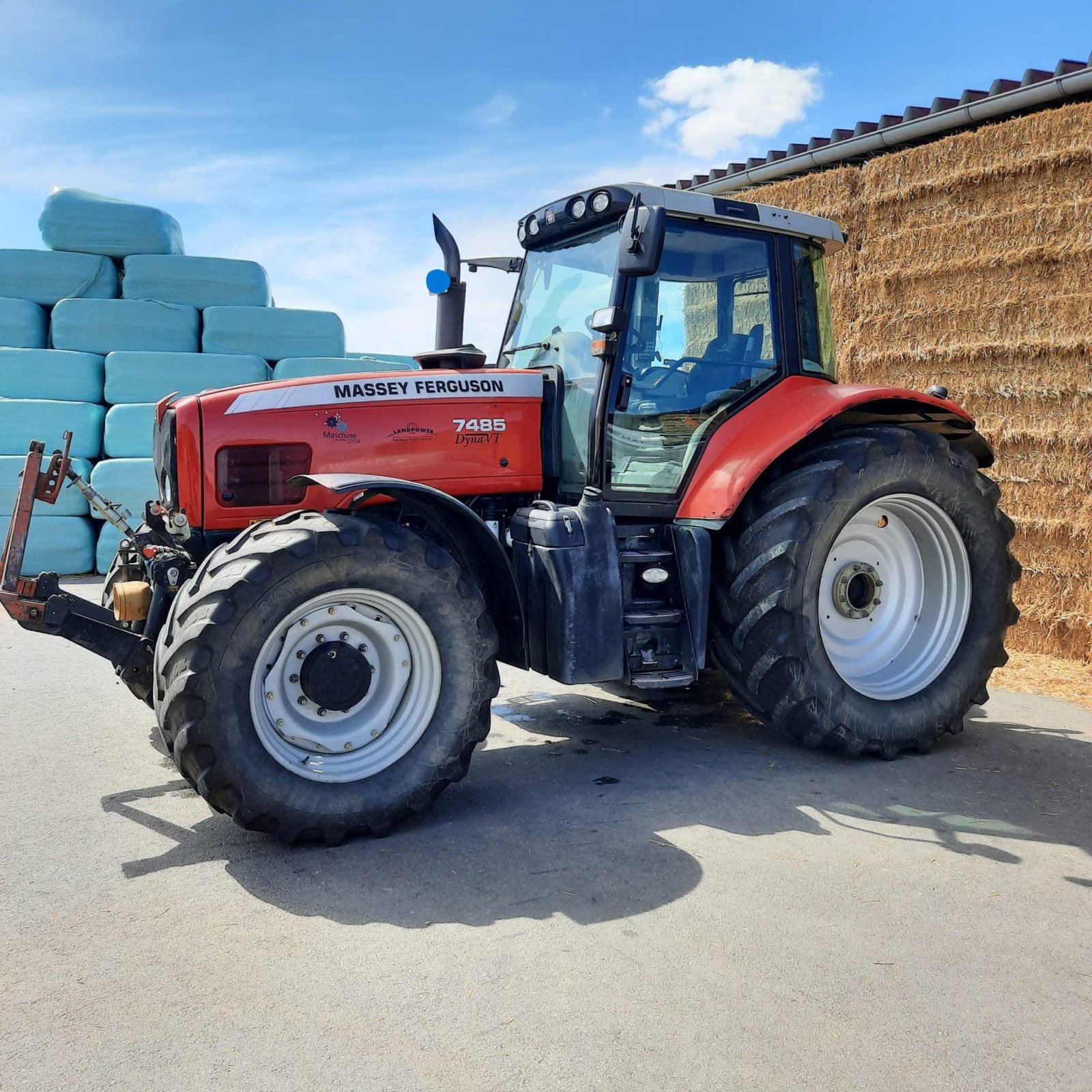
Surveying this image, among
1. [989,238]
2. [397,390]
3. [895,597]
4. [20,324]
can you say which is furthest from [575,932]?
[20,324]

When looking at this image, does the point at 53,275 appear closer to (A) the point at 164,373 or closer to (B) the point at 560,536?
(A) the point at 164,373

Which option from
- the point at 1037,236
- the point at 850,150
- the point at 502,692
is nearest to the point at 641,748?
the point at 502,692

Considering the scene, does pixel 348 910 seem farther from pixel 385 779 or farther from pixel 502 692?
pixel 502 692

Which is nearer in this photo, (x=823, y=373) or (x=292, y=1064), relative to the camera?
(x=292, y=1064)

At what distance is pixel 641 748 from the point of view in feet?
14.6

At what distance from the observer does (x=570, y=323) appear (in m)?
4.36

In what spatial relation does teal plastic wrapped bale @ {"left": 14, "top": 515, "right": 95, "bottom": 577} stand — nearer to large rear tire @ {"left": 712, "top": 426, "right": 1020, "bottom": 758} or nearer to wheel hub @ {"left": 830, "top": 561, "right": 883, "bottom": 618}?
large rear tire @ {"left": 712, "top": 426, "right": 1020, "bottom": 758}

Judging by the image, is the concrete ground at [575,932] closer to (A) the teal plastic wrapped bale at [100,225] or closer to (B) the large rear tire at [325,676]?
(B) the large rear tire at [325,676]

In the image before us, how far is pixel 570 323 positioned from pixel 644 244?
0.74 metres

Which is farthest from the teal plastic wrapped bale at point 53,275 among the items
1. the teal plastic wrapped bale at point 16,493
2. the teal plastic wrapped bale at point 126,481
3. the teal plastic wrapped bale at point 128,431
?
the teal plastic wrapped bale at point 126,481

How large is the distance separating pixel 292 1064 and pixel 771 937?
127 centimetres

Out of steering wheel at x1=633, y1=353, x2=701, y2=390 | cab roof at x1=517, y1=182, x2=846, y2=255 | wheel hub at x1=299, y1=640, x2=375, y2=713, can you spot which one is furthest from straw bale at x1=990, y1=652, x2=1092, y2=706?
wheel hub at x1=299, y1=640, x2=375, y2=713

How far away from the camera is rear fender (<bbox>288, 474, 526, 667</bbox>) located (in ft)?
11.4

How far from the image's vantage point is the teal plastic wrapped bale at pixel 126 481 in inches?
363
